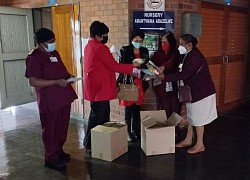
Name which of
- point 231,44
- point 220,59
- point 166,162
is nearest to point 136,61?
point 166,162

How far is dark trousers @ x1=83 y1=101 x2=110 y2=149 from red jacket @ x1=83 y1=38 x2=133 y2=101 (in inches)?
4.1

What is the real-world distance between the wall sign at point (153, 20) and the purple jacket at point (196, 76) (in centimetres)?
78

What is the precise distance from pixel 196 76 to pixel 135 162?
123 centimetres

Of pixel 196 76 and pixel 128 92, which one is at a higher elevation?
pixel 196 76

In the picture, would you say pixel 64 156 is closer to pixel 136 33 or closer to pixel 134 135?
pixel 134 135

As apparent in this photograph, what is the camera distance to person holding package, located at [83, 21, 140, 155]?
3143mm

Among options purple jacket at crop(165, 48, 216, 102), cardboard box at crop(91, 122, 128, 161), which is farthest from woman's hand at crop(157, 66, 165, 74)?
cardboard box at crop(91, 122, 128, 161)

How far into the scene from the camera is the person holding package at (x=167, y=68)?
11.9ft

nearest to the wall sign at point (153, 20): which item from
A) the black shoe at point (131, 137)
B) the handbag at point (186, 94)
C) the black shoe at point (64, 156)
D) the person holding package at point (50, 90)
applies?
the handbag at point (186, 94)

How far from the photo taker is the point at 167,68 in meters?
3.61

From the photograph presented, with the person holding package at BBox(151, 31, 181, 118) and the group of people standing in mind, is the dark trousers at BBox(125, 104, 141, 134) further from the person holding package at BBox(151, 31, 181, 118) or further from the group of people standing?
the person holding package at BBox(151, 31, 181, 118)

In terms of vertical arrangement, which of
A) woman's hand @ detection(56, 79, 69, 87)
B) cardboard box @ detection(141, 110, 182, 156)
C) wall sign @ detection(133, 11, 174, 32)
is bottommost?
cardboard box @ detection(141, 110, 182, 156)

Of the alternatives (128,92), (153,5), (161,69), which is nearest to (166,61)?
(161,69)

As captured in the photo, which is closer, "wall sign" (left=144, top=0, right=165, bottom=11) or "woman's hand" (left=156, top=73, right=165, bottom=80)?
"woman's hand" (left=156, top=73, right=165, bottom=80)
